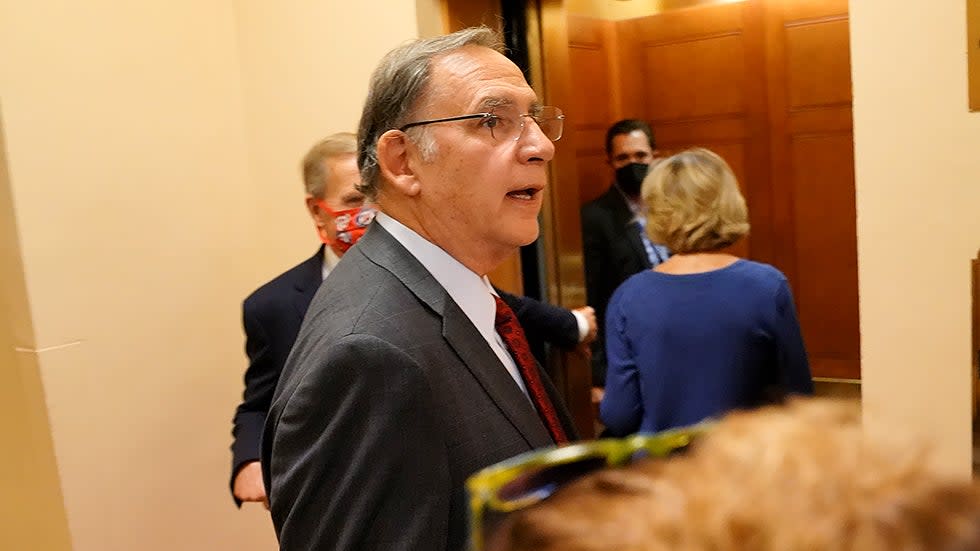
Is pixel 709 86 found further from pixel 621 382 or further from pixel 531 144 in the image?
pixel 531 144

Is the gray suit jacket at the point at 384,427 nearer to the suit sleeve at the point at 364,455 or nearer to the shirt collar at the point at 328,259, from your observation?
the suit sleeve at the point at 364,455

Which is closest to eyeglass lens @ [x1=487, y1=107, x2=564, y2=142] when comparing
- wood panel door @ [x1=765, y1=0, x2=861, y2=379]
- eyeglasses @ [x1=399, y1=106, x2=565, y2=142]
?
eyeglasses @ [x1=399, y1=106, x2=565, y2=142]

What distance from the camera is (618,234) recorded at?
11.8 ft

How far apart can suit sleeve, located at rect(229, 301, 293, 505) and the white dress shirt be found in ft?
2.93

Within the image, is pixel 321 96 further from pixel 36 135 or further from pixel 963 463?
pixel 963 463

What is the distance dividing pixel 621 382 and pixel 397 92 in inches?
43.8

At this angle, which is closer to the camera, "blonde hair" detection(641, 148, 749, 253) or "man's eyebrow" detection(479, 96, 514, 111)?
"man's eyebrow" detection(479, 96, 514, 111)

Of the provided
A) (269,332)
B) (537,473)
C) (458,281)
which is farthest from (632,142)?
(537,473)

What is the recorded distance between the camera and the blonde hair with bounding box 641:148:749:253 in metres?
2.21

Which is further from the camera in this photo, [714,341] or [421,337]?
[714,341]

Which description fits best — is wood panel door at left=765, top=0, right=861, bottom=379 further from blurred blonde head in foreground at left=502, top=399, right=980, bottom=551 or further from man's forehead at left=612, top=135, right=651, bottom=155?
→ blurred blonde head in foreground at left=502, top=399, right=980, bottom=551

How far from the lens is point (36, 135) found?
7.75 feet

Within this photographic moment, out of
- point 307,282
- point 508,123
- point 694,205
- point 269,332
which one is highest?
point 508,123

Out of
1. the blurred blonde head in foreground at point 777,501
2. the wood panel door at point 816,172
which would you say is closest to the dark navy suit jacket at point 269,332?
the blurred blonde head in foreground at point 777,501
